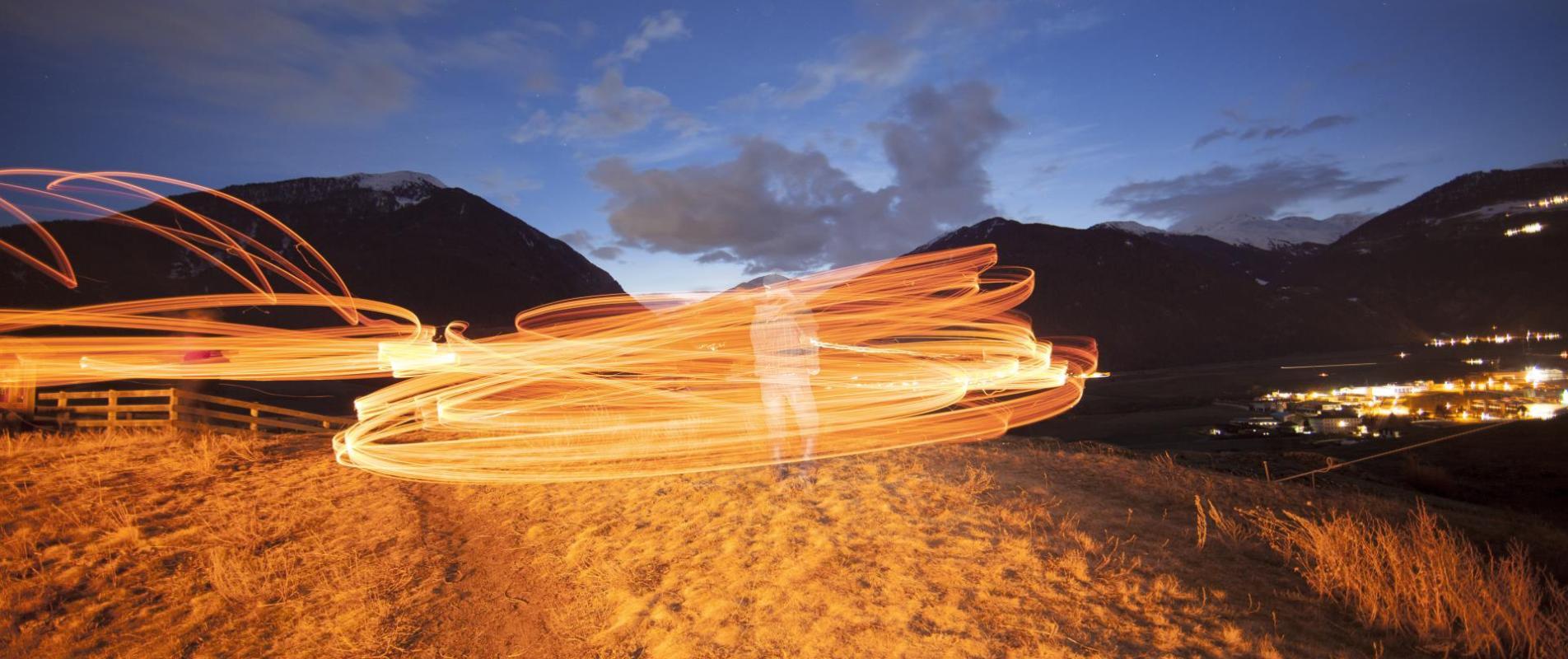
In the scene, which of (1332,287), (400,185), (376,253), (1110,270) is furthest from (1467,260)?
(400,185)

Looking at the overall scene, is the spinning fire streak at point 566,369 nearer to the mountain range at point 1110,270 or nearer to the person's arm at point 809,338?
the person's arm at point 809,338

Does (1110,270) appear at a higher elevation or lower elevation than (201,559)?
higher

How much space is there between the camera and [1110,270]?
111 meters

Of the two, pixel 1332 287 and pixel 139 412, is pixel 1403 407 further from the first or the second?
pixel 1332 287

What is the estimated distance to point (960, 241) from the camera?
148m

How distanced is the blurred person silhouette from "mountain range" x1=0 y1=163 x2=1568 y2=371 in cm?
6017

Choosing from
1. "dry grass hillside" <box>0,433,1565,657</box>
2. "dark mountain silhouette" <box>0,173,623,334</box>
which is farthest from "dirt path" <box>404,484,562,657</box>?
"dark mountain silhouette" <box>0,173,623,334</box>

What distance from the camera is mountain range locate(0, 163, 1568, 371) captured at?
240ft

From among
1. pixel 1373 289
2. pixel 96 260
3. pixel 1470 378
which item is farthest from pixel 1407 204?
pixel 96 260

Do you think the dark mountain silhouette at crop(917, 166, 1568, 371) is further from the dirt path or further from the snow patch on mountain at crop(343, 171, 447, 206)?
the snow patch on mountain at crop(343, 171, 447, 206)

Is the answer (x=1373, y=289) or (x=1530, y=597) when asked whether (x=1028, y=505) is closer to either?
(x=1530, y=597)

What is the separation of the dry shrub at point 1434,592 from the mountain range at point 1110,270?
64386 millimetres

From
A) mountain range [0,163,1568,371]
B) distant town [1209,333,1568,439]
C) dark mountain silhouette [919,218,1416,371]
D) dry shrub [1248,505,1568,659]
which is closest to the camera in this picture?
dry shrub [1248,505,1568,659]

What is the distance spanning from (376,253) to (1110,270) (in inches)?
4452
